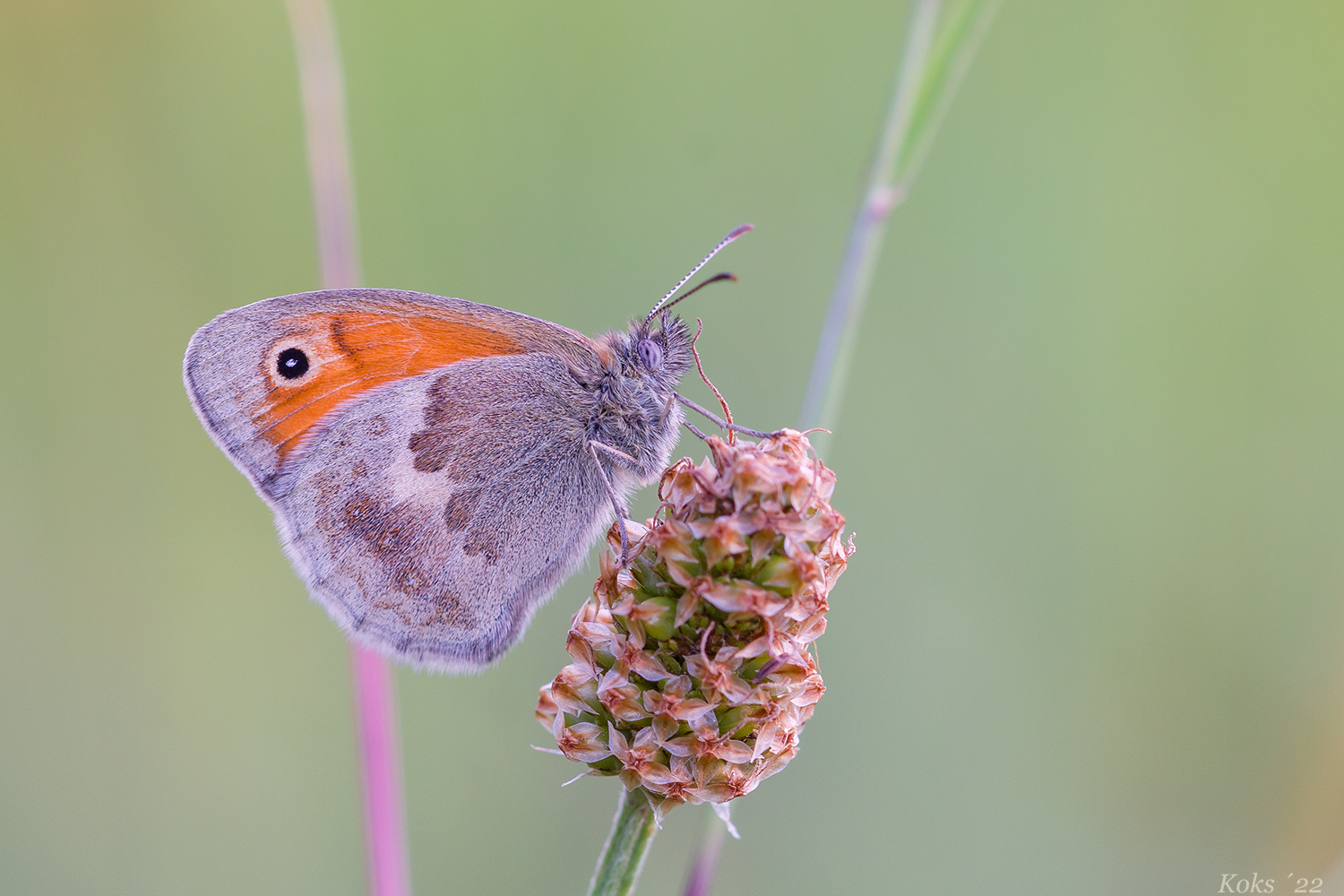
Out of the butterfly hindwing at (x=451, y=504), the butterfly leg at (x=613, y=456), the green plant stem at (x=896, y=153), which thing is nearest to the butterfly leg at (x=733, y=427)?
the green plant stem at (x=896, y=153)

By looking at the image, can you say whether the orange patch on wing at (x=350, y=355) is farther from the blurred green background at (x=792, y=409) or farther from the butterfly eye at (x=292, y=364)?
the blurred green background at (x=792, y=409)

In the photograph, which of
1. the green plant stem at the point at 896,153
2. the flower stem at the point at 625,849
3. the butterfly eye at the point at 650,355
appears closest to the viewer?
the flower stem at the point at 625,849

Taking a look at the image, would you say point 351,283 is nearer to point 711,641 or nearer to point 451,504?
point 451,504

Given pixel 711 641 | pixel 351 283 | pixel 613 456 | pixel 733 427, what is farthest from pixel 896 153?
pixel 351 283

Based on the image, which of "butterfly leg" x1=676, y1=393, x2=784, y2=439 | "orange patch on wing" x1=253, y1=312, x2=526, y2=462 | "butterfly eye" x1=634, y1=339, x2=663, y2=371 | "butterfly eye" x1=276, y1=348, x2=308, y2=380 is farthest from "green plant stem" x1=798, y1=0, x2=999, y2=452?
"butterfly eye" x1=276, y1=348, x2=308, y2=380

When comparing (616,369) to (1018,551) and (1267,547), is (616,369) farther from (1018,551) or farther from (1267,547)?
(1267,547)
